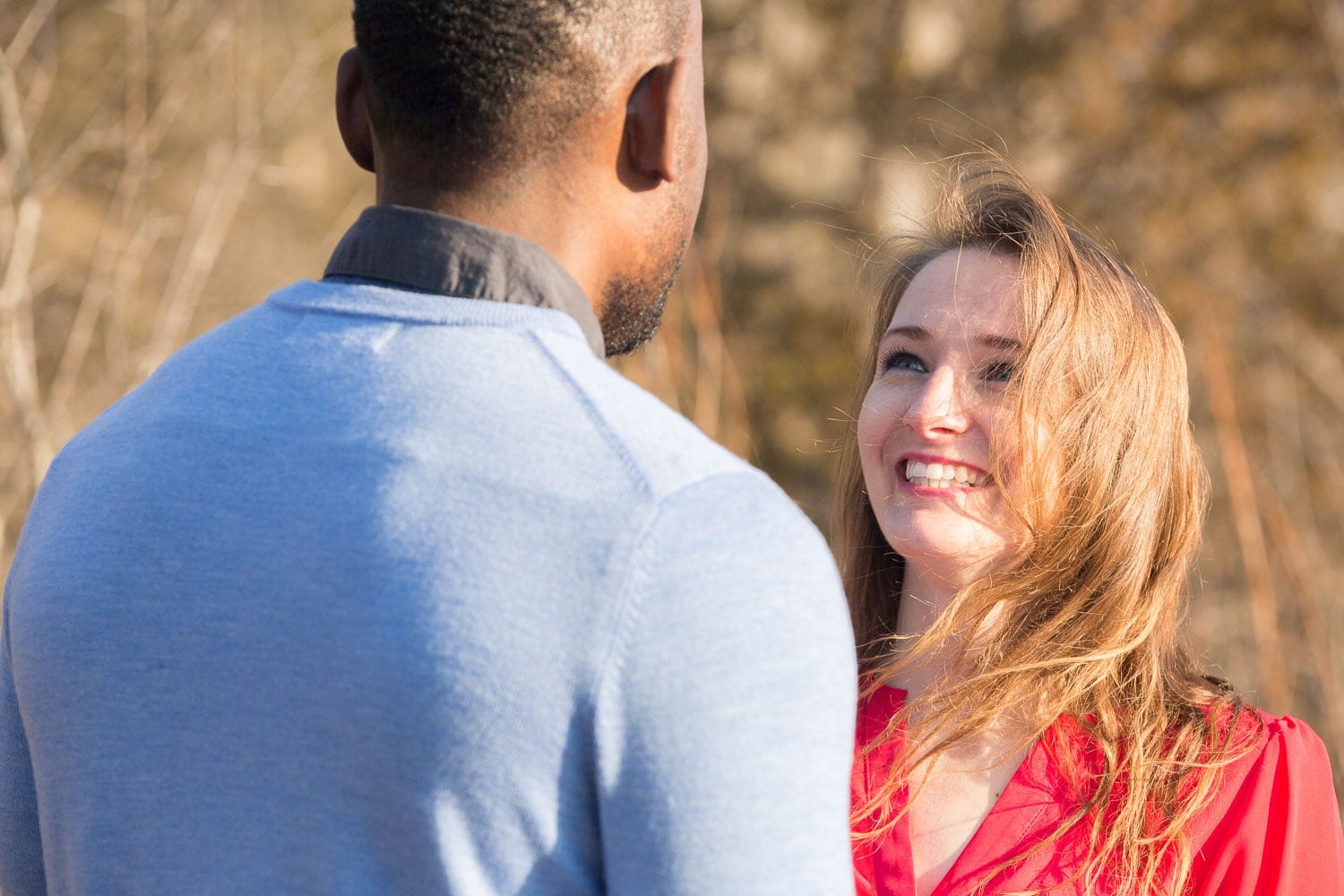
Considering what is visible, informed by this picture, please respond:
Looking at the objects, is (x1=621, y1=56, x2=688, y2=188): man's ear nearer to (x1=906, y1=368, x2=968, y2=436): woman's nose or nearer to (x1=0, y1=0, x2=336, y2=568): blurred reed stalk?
(x1=906, y1=368, x2=968, y2=436): woman's nose

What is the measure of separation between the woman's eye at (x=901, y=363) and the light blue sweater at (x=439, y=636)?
0.99 metres

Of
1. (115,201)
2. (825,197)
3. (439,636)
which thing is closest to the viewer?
(439,636)

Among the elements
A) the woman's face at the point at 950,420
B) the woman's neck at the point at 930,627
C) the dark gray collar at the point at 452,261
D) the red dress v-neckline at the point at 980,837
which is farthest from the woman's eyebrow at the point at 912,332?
the dark gray collar at the point at 452,261

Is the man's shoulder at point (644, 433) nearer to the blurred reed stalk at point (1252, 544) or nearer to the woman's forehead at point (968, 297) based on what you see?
the woman's forehead at point (968, 297)

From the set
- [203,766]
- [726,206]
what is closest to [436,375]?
[203,766]

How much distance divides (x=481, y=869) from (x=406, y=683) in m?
0.13

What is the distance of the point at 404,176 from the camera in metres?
0.99

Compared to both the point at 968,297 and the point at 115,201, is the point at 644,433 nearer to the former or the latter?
the point at 968,297

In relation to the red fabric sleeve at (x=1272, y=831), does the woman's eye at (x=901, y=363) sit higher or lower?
higher

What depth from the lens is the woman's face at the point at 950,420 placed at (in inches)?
66.6

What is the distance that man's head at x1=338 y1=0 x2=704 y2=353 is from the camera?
961 mm

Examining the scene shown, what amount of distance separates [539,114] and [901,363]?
998mm

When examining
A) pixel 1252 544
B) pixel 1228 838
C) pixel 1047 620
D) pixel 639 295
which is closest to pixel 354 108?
pixel 639 295

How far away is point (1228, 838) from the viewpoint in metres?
1.53
